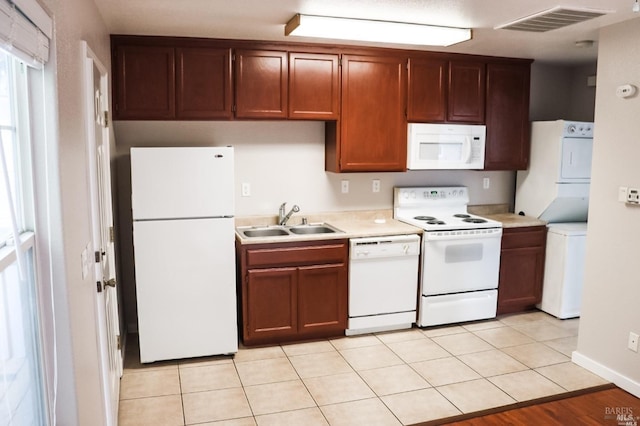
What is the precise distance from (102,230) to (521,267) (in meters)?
3.51

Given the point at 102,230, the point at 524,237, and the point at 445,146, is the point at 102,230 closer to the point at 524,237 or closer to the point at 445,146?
the point at 445,146

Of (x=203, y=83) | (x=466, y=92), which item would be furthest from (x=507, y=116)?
(x=203, y=83)

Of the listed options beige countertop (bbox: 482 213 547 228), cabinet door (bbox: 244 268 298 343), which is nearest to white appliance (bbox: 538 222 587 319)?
beige countertop (bbox: 482 213 547 228)

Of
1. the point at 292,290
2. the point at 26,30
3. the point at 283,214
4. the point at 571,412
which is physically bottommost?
the point at 571,412

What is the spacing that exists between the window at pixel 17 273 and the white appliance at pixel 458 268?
10.4 feet

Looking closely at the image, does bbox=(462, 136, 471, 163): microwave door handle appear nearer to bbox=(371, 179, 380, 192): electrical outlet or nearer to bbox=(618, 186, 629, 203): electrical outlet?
bbox=(371, 179, 380, 192): electrical outlet

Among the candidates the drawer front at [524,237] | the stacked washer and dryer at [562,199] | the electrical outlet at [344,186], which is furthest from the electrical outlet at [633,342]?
the electrical outlet at [344,186]

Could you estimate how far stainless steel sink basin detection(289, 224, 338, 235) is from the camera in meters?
4.26

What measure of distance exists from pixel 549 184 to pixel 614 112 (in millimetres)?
1341

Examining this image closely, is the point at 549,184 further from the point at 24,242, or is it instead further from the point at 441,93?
the point at 24,242

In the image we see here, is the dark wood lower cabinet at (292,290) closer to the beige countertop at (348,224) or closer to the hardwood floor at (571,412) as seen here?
the beige countertop at (348,224)

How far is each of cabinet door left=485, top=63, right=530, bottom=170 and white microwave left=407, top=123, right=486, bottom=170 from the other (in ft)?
0.47

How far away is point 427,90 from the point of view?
4.30 metres

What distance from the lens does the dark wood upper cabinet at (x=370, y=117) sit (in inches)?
161
